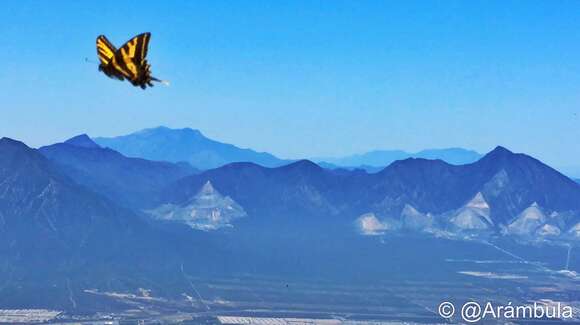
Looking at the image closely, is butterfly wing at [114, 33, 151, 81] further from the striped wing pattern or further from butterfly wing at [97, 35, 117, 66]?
butterfly wing at [97, 35, 117, 66]

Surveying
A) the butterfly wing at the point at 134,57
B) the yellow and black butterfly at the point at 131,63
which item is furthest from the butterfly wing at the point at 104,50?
the butterfly wing at the point at 134,57

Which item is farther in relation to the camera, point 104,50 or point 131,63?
point 104,50

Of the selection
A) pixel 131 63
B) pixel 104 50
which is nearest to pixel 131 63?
pixel 131 63

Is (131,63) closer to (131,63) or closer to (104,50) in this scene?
(131,63)

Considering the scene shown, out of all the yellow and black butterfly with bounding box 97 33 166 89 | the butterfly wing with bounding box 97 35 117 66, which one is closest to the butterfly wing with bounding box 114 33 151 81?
the yellow and black butterfly with bounding box 97 33 166 89

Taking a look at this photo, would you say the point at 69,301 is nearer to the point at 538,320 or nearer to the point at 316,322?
the point at 316,322

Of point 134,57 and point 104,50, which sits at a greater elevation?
point 104,50

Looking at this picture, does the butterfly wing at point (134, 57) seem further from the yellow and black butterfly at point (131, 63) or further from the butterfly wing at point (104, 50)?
the butterfly wing at point (104, 50)

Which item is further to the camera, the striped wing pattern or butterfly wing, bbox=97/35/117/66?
butterfly wing, bbox=97/35/117/66
